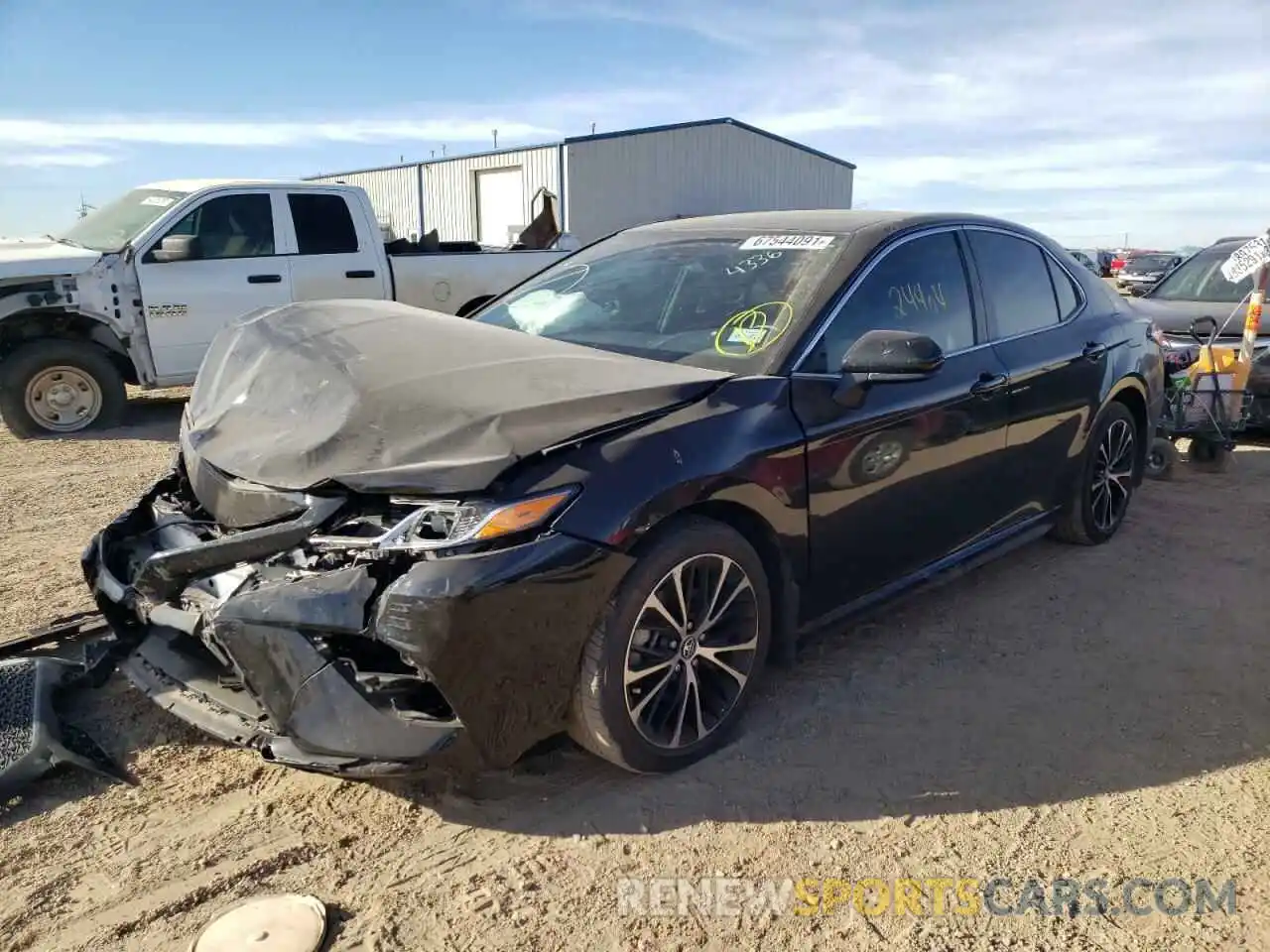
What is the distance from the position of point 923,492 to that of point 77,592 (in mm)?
3657

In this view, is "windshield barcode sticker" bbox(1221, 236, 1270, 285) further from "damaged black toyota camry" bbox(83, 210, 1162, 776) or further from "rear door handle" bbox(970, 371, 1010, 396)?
"rear door handle" bbox(970, 371, 1010, 396)

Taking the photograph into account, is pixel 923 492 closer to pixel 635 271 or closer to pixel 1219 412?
pixel 635 271

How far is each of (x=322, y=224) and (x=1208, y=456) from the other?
748cm

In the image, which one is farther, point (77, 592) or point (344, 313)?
point (77, 592)

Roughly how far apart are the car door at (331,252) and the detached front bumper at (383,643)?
6206 mm

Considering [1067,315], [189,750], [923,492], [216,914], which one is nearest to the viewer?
[216,914]

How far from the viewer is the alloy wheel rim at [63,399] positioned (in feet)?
25.4

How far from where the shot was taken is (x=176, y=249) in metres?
7.63

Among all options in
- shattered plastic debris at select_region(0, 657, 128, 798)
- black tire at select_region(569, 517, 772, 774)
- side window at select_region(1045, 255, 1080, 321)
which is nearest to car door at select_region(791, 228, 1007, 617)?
black tire at select_region(569, 517, 772, 774)

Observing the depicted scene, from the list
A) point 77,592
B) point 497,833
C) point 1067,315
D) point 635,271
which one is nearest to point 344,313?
point 635,271

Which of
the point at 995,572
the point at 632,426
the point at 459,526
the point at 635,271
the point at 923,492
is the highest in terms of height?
the point at 635,271

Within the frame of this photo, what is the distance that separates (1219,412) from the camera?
6691mm

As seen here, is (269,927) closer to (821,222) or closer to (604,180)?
(821,222)

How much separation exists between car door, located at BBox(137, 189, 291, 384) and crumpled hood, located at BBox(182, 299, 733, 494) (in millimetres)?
4650
